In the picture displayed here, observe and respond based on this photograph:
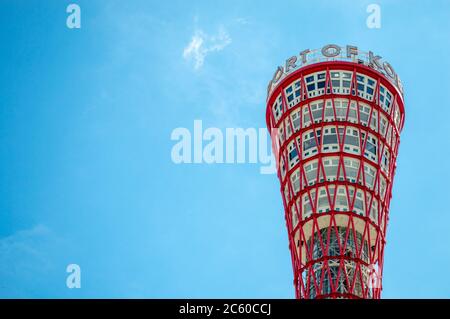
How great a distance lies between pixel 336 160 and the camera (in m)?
123

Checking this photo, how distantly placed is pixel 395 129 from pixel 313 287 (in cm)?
2450

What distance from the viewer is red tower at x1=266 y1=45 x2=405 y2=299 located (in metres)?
116

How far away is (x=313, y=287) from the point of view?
11425 centimetres

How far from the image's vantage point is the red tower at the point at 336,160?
115875mm
